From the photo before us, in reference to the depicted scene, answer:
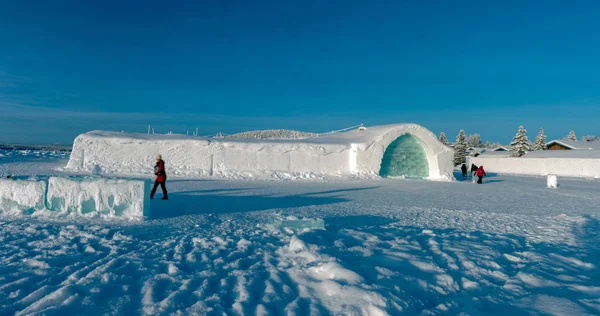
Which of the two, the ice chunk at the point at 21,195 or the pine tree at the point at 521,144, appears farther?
the pine tree at the point at 521,144

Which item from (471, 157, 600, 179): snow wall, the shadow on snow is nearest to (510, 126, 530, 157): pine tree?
(471, 157, 600, 179): snow wall

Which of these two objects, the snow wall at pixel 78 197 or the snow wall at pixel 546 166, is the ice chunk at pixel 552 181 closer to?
the snow wall at pixel 546 166

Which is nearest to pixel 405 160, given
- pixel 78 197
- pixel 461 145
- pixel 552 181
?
pixel 552 181

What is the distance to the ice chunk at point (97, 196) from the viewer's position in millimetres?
7316

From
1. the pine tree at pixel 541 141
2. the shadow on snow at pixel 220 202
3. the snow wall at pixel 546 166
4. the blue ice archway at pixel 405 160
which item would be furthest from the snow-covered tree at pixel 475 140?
the shadow on snow at pixel 220 202

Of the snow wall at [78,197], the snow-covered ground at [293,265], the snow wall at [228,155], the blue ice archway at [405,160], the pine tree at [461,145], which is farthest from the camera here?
the pine tree at [461,145]

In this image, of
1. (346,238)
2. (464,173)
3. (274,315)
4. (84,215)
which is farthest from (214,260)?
(464,173)

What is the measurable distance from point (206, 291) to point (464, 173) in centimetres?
2680

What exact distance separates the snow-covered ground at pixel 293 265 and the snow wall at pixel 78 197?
32cm

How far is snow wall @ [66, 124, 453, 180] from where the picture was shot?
69.4 ft

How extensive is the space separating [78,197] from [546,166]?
39180 mm

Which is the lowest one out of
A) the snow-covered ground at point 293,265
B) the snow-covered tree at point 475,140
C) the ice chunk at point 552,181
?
the snow-covered ground at point 293,265

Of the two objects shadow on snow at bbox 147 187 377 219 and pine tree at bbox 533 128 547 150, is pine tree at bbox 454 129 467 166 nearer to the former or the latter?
pine tree at bbox 533 128 547 150

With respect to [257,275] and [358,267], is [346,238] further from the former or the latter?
[257,275]
